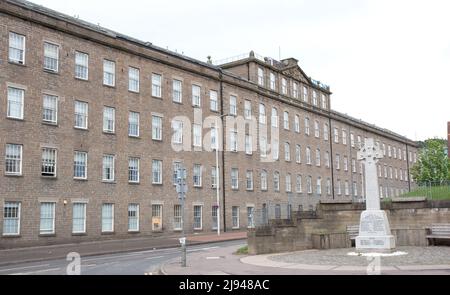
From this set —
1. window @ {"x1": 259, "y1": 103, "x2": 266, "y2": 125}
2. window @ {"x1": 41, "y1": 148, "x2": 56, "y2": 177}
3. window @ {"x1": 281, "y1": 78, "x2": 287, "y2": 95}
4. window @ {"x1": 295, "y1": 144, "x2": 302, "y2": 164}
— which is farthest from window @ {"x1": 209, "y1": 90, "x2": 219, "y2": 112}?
window @ {"x1": 41, "y1": 148, "x2": 56, "y2": 177}

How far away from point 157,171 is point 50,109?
33.9 feet

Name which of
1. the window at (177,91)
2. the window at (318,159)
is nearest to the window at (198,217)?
the window at (177,91)

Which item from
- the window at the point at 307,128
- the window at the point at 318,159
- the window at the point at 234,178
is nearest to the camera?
the window at the point at 234,178

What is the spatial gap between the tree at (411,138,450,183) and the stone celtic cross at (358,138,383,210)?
235ft

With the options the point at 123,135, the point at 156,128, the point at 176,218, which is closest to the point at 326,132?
the point at 176,218

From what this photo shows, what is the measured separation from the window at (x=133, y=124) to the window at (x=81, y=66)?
4.70 meters

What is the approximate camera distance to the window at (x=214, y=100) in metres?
48.4

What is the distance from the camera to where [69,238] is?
34469 millimetres

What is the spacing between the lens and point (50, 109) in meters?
34.9

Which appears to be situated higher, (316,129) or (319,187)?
(316,129)

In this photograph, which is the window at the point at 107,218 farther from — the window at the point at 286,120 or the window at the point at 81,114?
the window at the point at 286,120

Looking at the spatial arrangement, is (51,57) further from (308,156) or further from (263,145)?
(308,156)

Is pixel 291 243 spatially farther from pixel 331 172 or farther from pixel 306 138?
pixel 331 172

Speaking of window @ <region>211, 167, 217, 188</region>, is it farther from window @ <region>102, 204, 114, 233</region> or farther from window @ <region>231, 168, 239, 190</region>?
window @ <region>102, 204, 114, 233</region>
